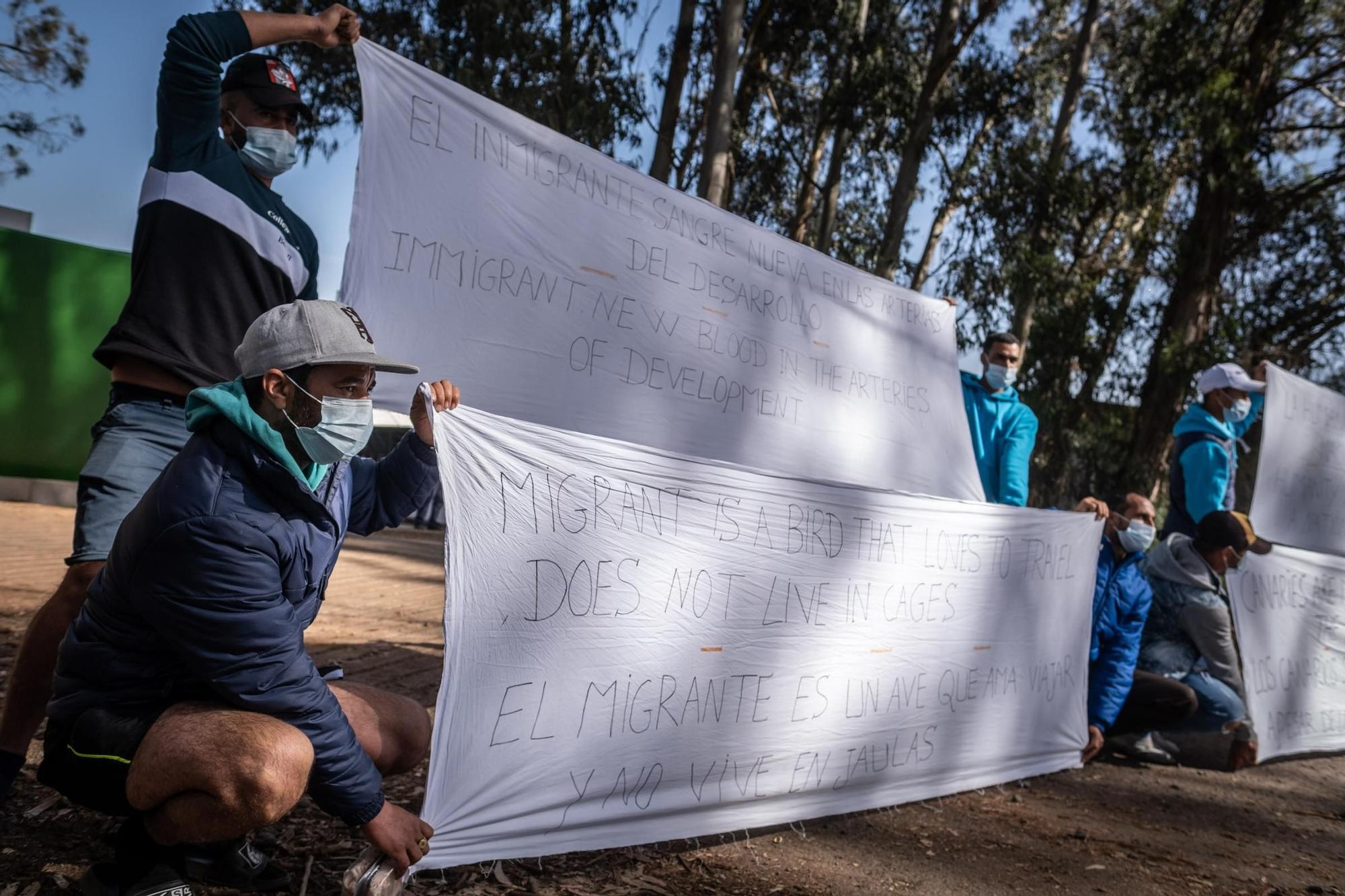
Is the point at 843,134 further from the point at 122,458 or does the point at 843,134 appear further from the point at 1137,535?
the point at 122,458

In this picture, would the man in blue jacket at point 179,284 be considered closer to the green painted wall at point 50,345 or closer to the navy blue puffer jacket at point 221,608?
the navy blue puffer jacket at point 221,608

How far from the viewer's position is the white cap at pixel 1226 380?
525 centimetres

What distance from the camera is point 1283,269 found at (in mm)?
15453

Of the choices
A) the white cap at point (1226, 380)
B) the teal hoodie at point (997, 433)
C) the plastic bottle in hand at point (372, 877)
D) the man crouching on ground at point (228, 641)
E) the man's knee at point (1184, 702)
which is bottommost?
the plastic bottle in hand at point (372, 877)

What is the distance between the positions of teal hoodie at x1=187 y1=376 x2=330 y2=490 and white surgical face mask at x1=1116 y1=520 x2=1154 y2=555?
3887 millimetres

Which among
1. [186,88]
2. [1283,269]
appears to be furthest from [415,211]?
[1283,269]

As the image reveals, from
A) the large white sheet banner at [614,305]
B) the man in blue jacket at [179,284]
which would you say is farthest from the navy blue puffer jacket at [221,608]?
the large white sheet banner at [614,305]

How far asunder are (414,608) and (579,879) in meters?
4.43

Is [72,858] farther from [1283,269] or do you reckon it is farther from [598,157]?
[1283,269]

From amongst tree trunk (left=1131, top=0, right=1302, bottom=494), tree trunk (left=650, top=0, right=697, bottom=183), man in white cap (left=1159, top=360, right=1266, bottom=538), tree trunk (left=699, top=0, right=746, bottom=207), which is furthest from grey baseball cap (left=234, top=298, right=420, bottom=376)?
tree trunk (left=1131, top=0, right=1302, bottom=494)

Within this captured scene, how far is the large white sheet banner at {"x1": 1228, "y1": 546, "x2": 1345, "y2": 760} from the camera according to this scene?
16.0ft

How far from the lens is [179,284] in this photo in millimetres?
2516

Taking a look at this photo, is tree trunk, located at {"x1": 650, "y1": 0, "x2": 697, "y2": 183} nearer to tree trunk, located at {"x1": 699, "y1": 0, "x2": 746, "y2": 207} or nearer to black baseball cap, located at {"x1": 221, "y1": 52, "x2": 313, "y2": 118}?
tree trunk, located at {"x1": 699, "y1": 0, "x2": 746, "y2": 207}

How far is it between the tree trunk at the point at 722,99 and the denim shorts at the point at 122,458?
6891 mm
